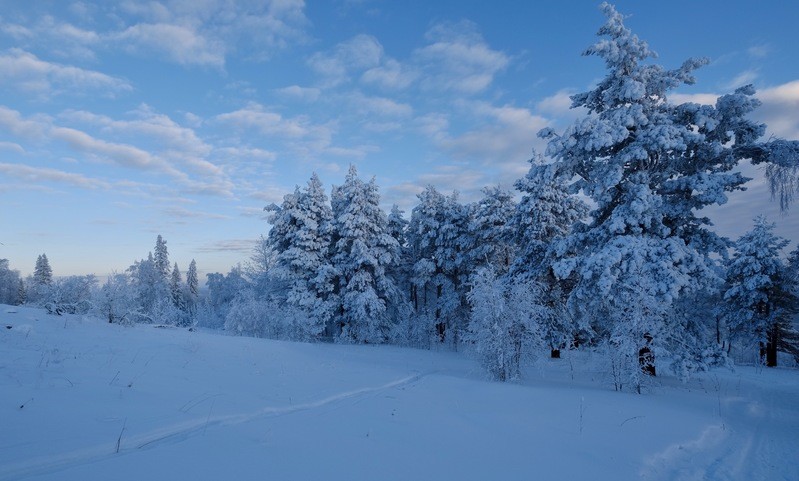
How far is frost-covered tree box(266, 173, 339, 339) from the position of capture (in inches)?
1043

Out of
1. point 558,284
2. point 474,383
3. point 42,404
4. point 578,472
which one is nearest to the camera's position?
point 42,404

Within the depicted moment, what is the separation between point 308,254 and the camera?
88.5 feet

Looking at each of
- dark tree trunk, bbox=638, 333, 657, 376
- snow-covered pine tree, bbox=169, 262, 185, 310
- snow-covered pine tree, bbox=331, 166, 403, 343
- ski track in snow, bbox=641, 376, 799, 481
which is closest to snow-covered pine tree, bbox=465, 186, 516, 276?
snow-covered pine tree, bbox=331, 166, 403, 343

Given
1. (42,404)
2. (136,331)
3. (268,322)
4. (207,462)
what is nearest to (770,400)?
(207,462)

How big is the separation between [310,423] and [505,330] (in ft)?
28.5

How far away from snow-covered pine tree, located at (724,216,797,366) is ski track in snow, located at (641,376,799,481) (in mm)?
20864

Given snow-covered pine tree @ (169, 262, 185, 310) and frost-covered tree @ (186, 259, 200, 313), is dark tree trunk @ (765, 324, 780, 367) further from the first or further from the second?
frost-covered tree @ (186, 259, 200, 313)

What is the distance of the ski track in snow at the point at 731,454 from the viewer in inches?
236

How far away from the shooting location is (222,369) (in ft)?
32.3

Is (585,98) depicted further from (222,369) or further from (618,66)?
(222,369)

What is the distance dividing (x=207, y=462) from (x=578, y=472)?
15.7ft

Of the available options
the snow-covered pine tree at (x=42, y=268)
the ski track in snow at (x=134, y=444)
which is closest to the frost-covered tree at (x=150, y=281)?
the snow-covered pine tree at (x=42, y=268)

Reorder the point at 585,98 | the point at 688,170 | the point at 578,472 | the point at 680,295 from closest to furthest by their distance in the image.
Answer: the point at 578,472
the point at 680,295
the point at 688,170
the point at 585,98

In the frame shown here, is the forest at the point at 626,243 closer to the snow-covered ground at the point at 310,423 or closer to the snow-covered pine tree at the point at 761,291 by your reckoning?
the snow-covered pine tree at the point at 761,291
